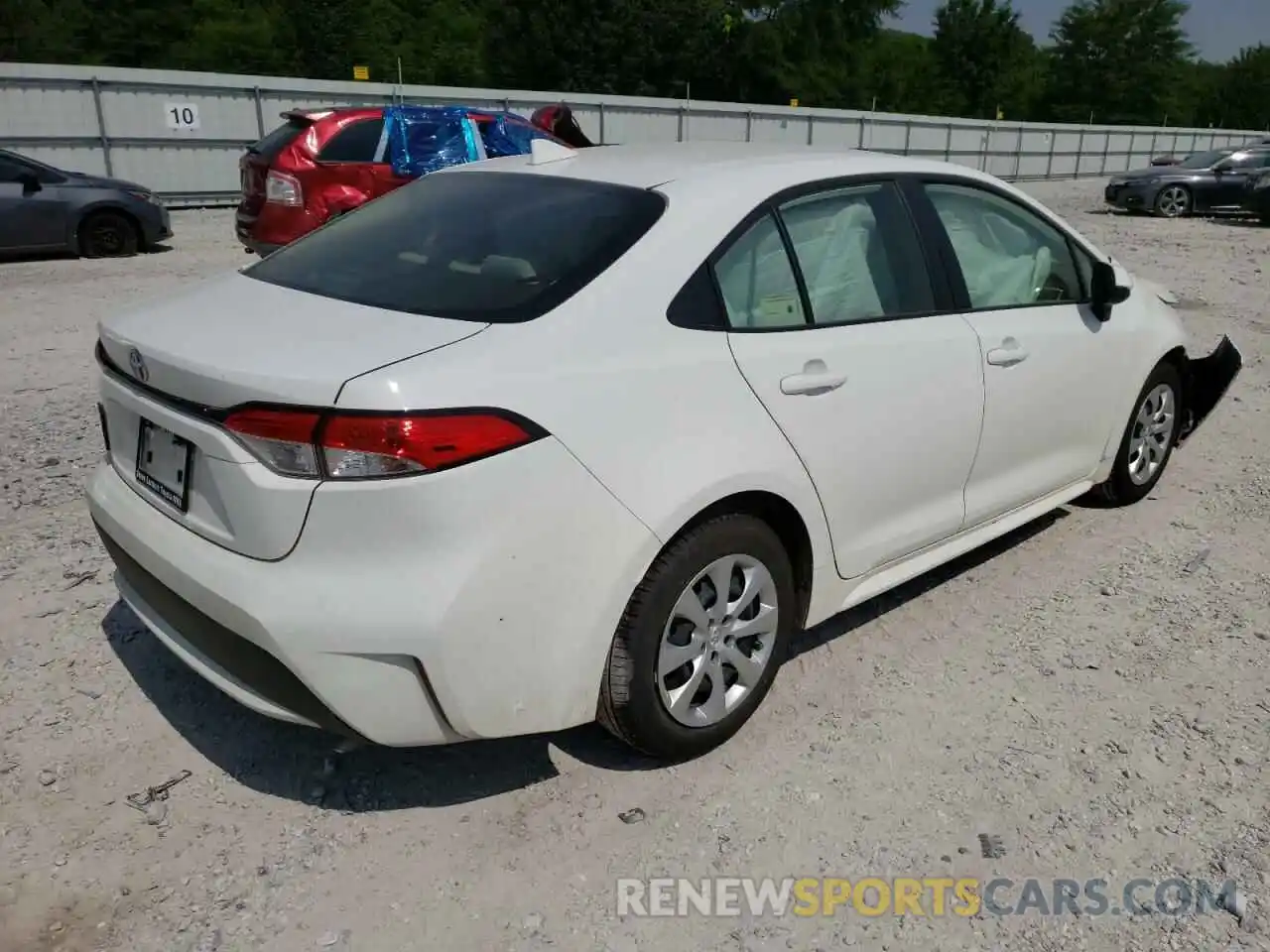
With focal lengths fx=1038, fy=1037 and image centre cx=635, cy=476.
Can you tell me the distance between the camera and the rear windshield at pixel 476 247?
2654 millimetres

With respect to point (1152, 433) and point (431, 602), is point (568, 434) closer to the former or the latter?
point (431, 602)

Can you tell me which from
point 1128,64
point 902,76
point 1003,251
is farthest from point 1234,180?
point 1128,64

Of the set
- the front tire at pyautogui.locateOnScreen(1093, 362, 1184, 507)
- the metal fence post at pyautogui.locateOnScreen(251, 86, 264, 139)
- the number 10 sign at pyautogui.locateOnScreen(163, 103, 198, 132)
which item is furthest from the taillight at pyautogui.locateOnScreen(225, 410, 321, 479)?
the metal fence post at pyautogui.locateOnScreen(251, 86, 264, 139)

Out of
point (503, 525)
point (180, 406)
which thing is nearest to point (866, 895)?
point (503, 525)

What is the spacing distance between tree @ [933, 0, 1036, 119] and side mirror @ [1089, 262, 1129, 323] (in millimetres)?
65142

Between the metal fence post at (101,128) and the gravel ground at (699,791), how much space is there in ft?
49.9

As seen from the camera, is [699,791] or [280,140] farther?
[280,140]

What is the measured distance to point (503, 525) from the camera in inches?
91.1

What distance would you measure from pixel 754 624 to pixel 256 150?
8.62 meters

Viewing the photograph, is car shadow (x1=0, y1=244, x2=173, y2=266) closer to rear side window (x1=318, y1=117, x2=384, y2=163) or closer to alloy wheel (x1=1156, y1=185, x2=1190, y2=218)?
rear side window (x1=318, y1=117, x2=384, y2=163)

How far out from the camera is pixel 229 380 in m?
2.36

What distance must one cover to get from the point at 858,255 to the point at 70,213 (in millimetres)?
10756

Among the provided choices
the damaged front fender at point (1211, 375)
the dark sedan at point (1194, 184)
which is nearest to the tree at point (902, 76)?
the dark sedan at point (1194, 184)

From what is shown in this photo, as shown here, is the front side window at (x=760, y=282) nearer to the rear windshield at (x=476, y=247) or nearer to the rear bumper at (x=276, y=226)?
the rear windshield at (x=476, y=247)
